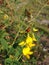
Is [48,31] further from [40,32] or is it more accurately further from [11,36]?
[11,36]

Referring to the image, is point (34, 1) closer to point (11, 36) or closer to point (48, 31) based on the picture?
point (48, 31)

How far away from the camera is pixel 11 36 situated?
2.96 m

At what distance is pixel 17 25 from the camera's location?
3133 mm

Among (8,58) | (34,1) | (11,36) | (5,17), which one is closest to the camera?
(8,58)

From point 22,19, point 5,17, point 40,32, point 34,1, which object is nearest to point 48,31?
point 40,32

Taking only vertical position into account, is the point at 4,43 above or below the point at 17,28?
above

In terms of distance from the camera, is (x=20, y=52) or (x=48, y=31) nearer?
(x=20, y=52)

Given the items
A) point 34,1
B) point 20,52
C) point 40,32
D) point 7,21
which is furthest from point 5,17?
point 34,1

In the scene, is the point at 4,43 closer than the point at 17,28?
Yes

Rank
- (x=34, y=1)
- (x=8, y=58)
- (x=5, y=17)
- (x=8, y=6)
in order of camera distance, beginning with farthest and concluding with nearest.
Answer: (x=34, y=1)
(x=8, y=6)
(x=5, y=17)
(x=8, y=58)

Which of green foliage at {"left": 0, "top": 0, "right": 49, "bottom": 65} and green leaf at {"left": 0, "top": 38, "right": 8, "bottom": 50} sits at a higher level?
green leaf at {"left": 0, "top": 38, "right": 8, "bottom": 50}

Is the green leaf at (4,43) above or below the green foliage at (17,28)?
above

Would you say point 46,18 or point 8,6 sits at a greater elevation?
point 8,6

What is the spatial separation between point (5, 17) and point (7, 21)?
112 mm
